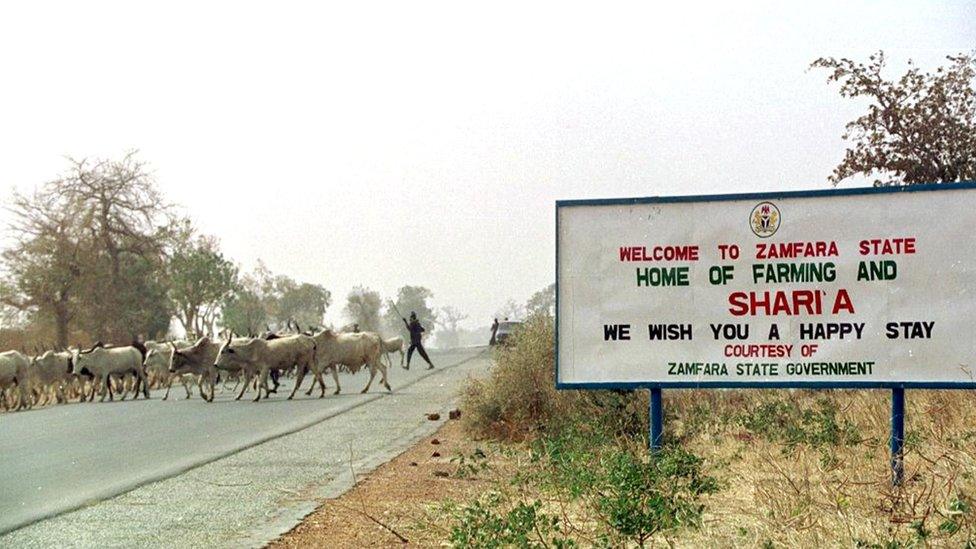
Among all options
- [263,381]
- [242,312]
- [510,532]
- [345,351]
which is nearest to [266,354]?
[263,381]

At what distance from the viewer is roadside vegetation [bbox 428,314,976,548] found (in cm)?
736

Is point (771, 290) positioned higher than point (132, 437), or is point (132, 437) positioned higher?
point (771, 290)

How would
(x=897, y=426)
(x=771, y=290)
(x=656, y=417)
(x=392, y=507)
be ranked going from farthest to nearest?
(x=656, y=417), (x=392, y=507), (x=771, y=290), (x=897, y=426)

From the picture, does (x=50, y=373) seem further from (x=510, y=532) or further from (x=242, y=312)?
(x=242, y=312)

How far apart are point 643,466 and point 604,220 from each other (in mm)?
2282

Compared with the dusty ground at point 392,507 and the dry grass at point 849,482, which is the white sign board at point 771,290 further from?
the dusty ground at point 392,507

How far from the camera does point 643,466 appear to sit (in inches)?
352

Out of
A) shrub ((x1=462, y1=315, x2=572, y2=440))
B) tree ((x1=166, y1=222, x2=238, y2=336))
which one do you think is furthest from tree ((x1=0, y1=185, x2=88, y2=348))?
shrub ((x1=462, y1=315, x2=572, y2=440))

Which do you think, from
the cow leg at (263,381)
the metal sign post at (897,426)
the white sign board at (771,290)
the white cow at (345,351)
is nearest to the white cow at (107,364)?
the cow leg at (263,381)

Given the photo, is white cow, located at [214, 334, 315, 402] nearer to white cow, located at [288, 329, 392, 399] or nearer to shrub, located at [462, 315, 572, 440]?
white cow, located at [288, 329, 392, 399]

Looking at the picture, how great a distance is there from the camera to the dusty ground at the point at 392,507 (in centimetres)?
861

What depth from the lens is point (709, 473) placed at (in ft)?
33.9

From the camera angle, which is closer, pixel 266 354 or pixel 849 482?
pixel 849 482

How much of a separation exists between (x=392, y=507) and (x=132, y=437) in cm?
964
